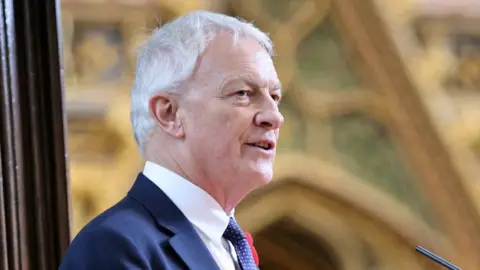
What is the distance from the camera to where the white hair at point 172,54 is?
29.9 inches

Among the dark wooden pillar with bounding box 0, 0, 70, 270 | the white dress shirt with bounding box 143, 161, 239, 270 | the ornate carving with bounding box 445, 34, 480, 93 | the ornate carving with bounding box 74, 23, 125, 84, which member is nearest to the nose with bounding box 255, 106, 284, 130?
the white dress shirt with bounding box 143, 161, 239, 270

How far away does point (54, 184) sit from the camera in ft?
3.32

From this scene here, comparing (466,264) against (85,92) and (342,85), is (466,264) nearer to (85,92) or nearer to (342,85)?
(342,85)

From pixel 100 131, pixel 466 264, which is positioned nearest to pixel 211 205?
pixel 100 131

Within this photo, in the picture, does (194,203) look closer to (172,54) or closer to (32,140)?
(172,54)

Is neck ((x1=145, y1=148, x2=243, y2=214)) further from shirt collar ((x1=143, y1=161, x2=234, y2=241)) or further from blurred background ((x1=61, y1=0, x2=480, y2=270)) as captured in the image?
blurred background ((x1=61, y1=0, x2=480, y2=270))

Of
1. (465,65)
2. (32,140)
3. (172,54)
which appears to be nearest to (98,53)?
→ (32,140)

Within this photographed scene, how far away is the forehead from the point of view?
2.49 ft

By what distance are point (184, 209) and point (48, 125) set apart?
0.39 meters

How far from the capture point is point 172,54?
30.1 inches

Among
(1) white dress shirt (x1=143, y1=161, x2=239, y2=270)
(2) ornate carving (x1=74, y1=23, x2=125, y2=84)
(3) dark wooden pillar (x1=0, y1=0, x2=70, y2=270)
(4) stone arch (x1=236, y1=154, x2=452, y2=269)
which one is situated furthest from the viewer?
(4) stone arch (x1=236, y1=154, x2=452, y2=269)

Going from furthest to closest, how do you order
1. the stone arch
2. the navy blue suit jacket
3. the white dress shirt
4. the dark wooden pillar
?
the stone arch → the dark wooden pillar → the white dress shirt → the navy blue suit jacket

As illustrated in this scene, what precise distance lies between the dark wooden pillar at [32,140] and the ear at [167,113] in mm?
313

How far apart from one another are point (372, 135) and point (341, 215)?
0.23 m
